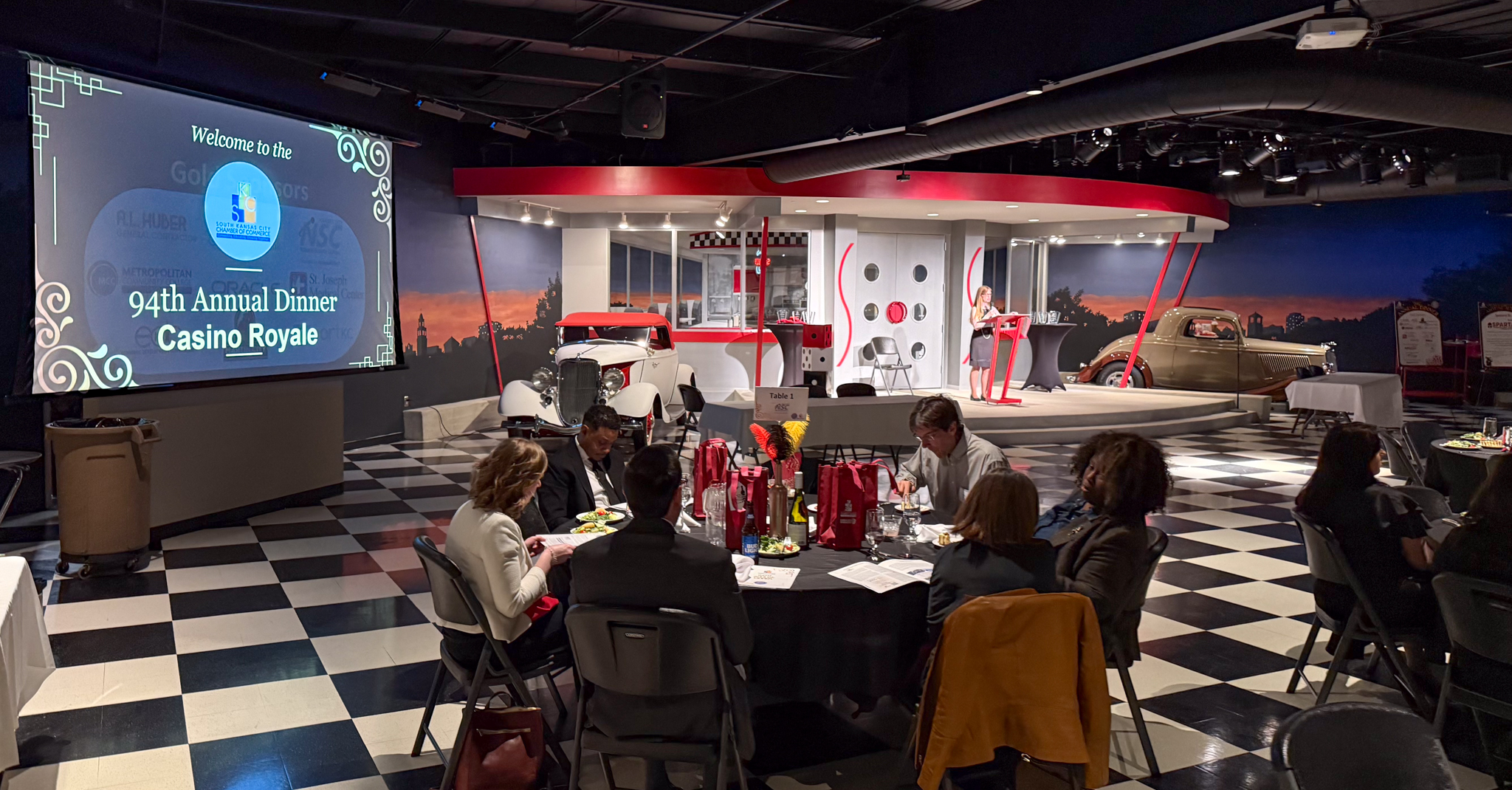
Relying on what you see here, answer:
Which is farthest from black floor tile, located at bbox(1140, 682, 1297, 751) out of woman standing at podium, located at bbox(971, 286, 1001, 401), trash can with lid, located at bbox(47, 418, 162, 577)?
woman standing at podium, located at bbox(971, 286, 1001, 401)

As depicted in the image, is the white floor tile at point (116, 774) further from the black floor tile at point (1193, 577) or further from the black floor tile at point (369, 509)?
the black floor tile at point (1193, 577)

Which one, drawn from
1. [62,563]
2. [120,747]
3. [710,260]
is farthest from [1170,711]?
[710,260]

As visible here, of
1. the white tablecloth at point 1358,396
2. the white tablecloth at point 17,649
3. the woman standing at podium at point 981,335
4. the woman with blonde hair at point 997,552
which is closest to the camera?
the white tablecloth at point 17,649

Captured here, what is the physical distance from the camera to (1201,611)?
17.3ft

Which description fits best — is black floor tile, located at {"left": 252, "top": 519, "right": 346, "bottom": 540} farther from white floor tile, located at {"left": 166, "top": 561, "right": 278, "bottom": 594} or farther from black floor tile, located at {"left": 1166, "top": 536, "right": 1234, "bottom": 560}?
black floor tile, located at {"left": 1166, "top": 536, "right": 1234, "bottom": 560}

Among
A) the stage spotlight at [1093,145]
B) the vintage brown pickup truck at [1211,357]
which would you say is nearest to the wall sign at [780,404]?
the stage spotlight at [1093,145]

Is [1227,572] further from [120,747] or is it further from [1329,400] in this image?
[1329,400]

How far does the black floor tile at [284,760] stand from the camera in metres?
3.26

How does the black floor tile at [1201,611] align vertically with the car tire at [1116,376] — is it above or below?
below

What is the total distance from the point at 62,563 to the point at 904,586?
5122 mm

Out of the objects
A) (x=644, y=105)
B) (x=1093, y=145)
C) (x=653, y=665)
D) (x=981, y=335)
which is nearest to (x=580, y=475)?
(x=653, y=665)

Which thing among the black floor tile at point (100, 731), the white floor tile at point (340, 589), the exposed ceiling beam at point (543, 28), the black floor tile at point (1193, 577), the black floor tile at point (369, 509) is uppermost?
the exposed ceiling beam at point (543, 28)

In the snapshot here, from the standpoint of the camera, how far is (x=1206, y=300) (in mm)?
19203

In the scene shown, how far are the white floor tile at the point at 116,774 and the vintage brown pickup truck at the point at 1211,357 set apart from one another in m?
14.4
